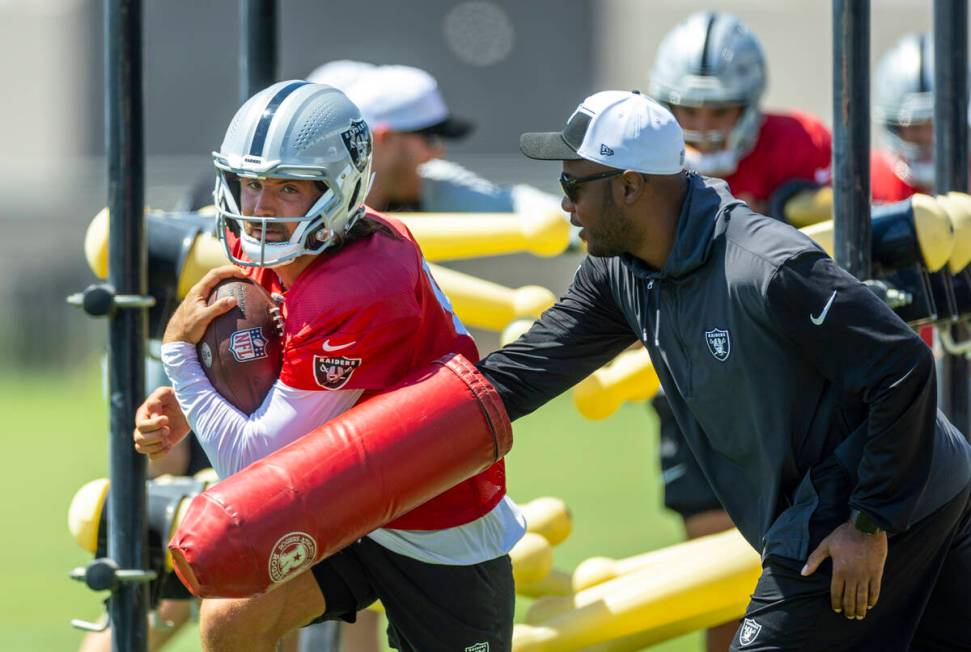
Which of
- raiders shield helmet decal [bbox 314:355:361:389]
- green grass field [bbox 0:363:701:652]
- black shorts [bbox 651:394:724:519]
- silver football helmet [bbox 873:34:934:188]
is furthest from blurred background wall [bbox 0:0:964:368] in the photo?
raiders shield helmet decal [bbox 314:355:361:389]

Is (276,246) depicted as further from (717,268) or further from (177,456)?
(177,456)

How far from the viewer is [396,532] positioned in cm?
381

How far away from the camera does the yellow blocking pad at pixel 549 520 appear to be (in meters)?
5.02

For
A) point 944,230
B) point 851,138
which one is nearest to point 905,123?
point 944,230

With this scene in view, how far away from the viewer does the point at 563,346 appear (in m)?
3.94

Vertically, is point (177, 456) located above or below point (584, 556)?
above

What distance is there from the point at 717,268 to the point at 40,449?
8862 mm

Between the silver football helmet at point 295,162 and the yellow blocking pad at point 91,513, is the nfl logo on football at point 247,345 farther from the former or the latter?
the yellow blocking pad at point 91,513

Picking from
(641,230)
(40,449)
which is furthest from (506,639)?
(40,449)

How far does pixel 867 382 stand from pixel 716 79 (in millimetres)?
2945

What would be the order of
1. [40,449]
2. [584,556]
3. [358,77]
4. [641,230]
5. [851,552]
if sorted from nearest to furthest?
1. [851,552]
2. [641,230]
3. [358,77]
4. [584,556]
5. [40,449]

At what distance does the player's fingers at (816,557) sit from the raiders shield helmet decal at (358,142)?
1.42 m

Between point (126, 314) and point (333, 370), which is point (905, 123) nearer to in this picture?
point (126, 314)

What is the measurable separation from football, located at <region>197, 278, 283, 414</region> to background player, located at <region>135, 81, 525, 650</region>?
4cm
